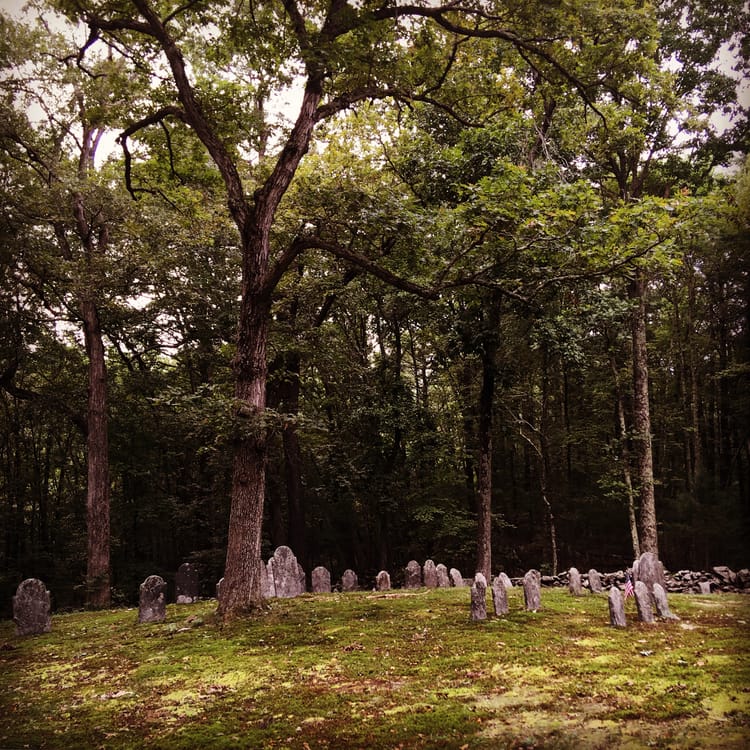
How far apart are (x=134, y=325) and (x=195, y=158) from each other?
7.67 meters

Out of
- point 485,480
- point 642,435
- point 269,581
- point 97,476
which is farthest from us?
point 97,476

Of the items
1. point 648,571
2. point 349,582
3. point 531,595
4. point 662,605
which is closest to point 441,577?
point 349,582

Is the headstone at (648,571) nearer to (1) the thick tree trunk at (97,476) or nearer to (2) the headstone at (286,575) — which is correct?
(2) the headstone at (286,575)

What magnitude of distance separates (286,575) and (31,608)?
15.5 feet

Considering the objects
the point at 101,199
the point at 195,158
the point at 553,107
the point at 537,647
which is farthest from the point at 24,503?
the point at 553,107

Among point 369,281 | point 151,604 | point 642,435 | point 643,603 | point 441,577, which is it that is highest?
point 369,281

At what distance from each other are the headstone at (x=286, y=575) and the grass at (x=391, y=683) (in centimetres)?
286

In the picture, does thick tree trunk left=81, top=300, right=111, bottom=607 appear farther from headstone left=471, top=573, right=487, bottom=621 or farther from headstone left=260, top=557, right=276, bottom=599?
headstone left=471, top=573, right=487, bottom=621

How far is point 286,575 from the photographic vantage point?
37.4ft

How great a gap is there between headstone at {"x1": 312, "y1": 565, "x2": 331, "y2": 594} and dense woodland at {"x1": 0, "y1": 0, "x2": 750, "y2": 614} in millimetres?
3328

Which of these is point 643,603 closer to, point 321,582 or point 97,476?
point 321,582

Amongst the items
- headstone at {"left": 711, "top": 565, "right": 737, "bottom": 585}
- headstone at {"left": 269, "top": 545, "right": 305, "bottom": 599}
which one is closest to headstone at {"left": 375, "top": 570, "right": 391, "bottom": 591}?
headstone at {"left": 269, "top": 545, "right": 305, "bottom": 599}

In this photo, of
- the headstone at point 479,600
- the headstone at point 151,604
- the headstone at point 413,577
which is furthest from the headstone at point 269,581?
the headstone at point 479,600

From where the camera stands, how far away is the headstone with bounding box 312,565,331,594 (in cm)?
1190
